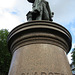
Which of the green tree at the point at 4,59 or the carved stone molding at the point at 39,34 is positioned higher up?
the green tree at the point at 4,59

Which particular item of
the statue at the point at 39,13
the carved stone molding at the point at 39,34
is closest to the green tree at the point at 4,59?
the statue at the point at 39,13

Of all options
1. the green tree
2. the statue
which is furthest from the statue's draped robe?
the green tree

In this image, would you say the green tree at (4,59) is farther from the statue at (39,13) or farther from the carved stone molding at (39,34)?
the carved stone molding at (39,34)

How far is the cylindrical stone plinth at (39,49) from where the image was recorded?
2.22m

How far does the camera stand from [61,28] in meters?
2.87

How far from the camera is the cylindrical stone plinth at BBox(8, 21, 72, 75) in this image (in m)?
2.22

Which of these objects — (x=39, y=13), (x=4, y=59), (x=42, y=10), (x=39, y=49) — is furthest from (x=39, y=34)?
(x=4, y=59)

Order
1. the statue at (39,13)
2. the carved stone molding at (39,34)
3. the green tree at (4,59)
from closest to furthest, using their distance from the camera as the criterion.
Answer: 1. the carved stone molding at (39,34)
2. the statue at (39,13)
3. the green tree at (4,59)

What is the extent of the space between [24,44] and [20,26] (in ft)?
1.84

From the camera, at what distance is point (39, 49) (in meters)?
2.50

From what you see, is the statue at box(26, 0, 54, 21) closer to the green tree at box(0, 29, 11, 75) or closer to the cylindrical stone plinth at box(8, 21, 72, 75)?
the cylindrical stone plinth at box(8, 21, 72, 75)

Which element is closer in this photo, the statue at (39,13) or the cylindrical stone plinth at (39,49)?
the cylindrical stone plinth at (39,49)

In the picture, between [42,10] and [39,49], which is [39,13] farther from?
[39,49]

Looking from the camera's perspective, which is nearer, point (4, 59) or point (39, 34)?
point (39, 34)
